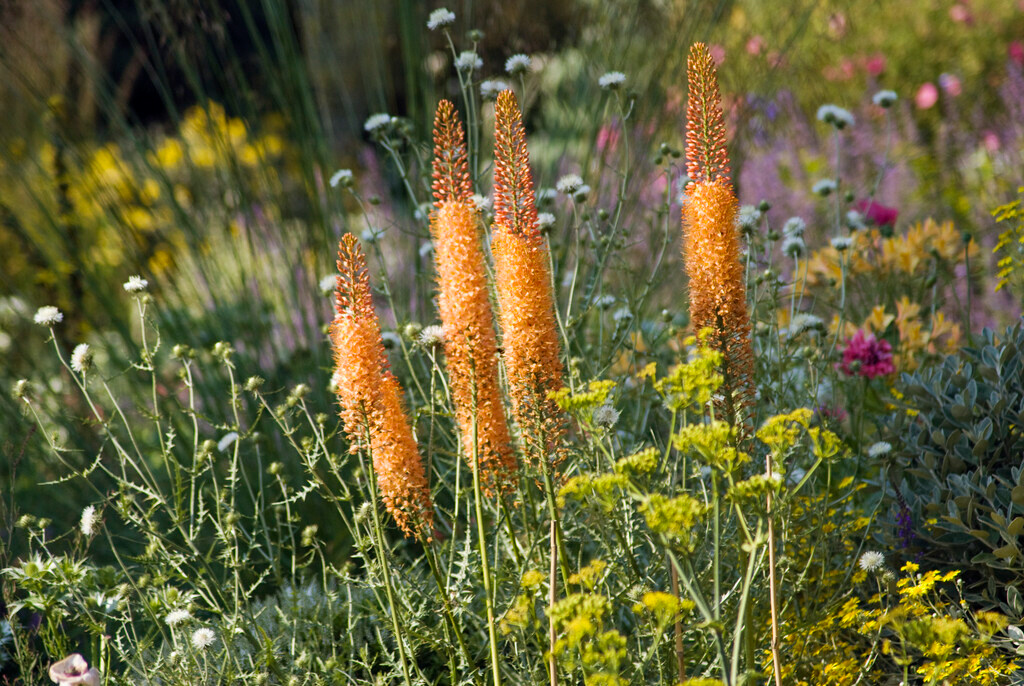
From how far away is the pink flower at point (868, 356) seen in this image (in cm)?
265

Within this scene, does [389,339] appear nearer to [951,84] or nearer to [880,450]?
[880,450]

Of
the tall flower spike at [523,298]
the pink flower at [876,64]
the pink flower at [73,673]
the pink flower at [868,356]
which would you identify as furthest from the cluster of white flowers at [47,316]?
the pink flower at [876,64]

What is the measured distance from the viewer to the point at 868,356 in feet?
8.70

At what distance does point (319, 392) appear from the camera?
10.0ft

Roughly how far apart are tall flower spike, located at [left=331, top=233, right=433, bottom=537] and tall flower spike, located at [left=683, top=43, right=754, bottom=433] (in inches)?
20.9

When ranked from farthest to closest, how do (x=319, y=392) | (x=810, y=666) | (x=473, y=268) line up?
(x=319, y=392)
(x=810, y=666)
(x=473, y=268)

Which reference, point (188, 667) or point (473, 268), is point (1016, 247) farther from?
point (188, 667)

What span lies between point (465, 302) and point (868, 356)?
63.3 inches

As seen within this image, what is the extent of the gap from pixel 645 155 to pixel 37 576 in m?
2.38

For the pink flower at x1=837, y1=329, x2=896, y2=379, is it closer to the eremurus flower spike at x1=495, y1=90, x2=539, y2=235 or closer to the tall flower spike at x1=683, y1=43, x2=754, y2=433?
the tall flower spike at x1=683, y1=43, x2=754, y2=433

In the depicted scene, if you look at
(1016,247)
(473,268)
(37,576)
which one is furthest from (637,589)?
(1016,247)

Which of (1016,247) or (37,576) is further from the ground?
Answer: (37,576)

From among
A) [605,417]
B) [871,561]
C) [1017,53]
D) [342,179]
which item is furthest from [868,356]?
[1017,53]

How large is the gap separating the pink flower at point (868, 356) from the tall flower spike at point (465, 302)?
4.86ft
